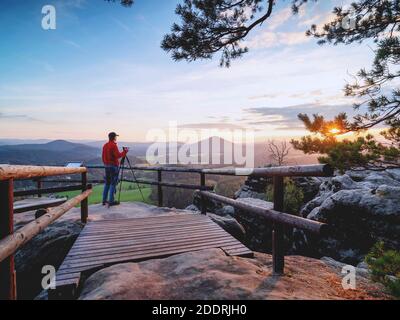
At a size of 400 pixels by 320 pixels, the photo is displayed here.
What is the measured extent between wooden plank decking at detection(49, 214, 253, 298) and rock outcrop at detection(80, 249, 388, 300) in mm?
223

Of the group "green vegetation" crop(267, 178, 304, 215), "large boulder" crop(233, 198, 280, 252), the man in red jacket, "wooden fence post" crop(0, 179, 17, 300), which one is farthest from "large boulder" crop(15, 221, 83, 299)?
"green vegetation" crop(267, 178, 304, 215)

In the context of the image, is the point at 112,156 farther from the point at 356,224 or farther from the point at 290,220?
the point at 356,224

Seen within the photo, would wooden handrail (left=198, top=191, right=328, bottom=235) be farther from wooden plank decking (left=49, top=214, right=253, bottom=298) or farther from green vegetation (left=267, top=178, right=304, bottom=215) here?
green vegetation (left=267, top=178, right=304, bottom=215)

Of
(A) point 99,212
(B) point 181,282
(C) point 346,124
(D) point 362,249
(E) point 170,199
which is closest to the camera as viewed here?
(B) point 181,282

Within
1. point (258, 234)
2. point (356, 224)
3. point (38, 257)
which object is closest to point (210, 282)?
point (38, 257)

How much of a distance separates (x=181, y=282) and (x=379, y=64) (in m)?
5.47

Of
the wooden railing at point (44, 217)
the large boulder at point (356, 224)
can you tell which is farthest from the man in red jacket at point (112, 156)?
the large boulder at point (356, 224)

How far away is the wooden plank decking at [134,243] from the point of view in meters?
3.34

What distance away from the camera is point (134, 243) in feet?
14.2

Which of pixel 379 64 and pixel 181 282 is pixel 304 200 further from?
pixel 181 282

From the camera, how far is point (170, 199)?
31.0 metres

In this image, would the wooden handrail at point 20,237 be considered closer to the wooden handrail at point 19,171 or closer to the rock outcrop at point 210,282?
the wooden handrail at point 19,171
